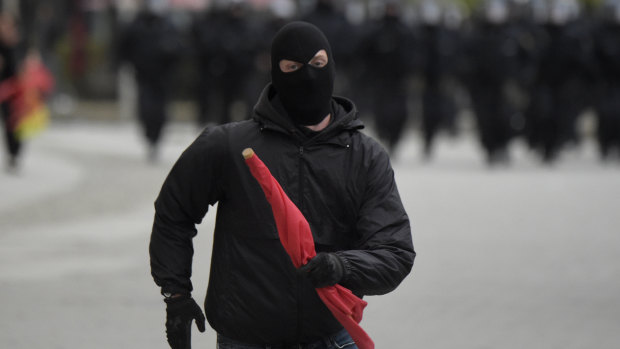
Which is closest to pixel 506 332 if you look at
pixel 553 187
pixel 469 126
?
pixel 553 187

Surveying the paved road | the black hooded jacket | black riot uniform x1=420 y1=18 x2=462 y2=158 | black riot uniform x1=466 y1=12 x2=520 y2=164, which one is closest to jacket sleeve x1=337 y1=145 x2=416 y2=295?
the black hooded jacket

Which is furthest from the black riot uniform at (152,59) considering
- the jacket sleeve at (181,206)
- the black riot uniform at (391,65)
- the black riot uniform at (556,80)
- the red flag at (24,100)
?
the jacket sleeve at (181,206)

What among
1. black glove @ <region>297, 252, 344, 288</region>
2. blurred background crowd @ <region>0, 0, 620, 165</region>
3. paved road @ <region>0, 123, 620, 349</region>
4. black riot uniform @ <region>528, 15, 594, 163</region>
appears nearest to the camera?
black glove @ <region>297, 252, 344, 288</region>

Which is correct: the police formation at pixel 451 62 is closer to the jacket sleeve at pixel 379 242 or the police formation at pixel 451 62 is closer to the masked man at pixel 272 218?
the masked man at pixel 272 218

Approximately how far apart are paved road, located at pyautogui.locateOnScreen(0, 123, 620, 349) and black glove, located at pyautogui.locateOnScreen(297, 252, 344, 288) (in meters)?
2.99

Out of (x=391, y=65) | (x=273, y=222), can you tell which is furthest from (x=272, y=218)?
(x=391, y=65)

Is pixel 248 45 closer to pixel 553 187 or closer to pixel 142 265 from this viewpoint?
pixel 553 187

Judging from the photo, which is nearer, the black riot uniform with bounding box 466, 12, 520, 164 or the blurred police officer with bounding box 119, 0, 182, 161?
the blurred police officer with bounding box 119, 0, 182, 161

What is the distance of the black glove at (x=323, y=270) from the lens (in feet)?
11.6

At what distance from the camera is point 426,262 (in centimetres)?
929

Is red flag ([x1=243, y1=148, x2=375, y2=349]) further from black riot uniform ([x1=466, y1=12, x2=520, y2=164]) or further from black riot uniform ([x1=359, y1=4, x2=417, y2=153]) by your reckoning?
black riot uniform ([x1=359, y1=4, x2=417, y2=153])

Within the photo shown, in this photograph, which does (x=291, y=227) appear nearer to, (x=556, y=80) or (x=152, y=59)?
(x=152, y=59)

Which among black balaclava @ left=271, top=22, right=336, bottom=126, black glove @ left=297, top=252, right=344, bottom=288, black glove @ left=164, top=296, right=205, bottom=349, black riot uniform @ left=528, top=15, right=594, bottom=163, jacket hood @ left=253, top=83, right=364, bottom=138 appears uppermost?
black balaclava @ left=271, top=22, right=336, bottom=126

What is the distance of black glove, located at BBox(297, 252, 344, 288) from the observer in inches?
140
